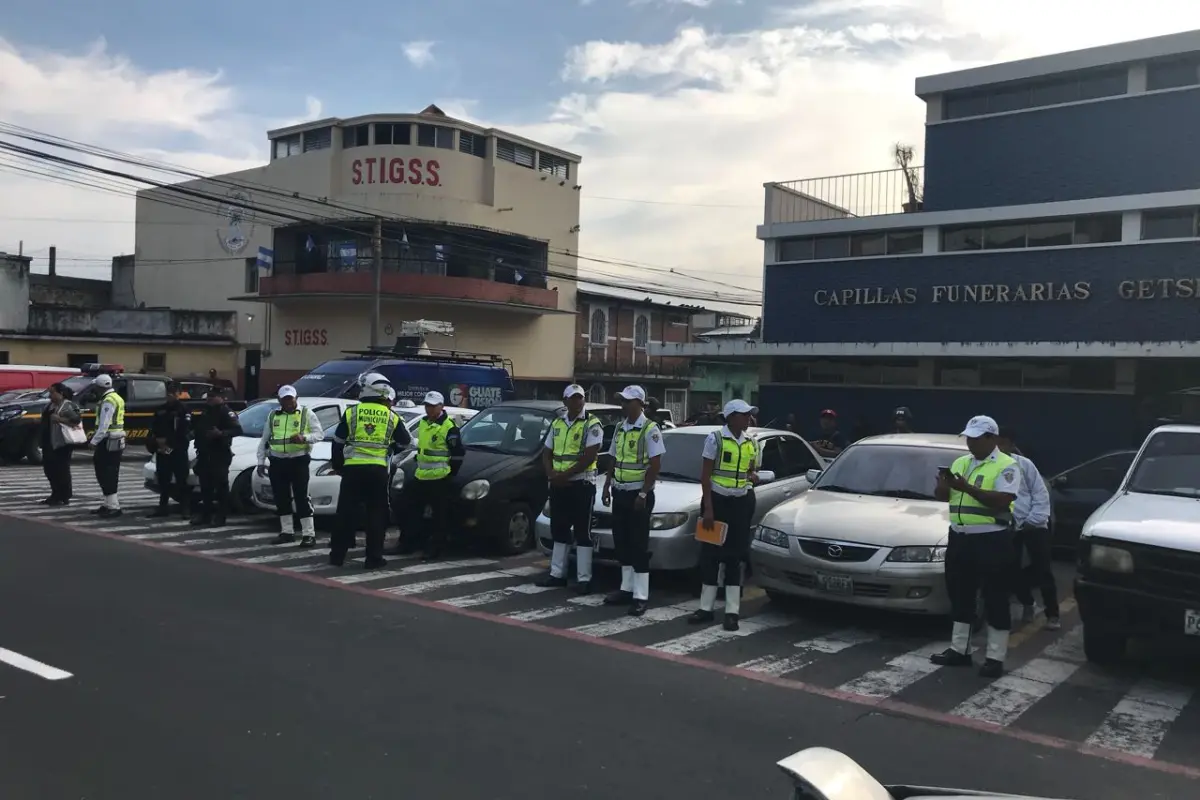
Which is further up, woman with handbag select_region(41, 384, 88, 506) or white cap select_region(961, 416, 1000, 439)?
white cap select_region(961, 416, 1000, 439)

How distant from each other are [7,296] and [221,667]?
115 ft

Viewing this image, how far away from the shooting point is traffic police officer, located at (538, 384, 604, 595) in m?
9.02

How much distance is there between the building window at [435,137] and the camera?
3947 cm

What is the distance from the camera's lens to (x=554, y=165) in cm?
4562

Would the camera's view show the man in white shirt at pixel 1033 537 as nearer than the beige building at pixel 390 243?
Yes

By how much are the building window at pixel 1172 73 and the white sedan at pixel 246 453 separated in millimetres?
14936

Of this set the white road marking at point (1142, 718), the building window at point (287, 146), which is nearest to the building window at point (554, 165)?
the building window at point (287, 146)

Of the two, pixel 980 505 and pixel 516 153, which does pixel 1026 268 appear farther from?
pixel 516 153

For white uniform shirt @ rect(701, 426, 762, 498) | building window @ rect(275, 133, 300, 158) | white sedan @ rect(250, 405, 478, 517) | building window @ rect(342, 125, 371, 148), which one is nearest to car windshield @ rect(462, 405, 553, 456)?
white sedan @ rect(250, 405, 478, 517)

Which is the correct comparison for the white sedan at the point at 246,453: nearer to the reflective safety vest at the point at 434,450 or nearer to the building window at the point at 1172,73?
the reflective safety vest at the point at 434,450

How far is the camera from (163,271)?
47.1m

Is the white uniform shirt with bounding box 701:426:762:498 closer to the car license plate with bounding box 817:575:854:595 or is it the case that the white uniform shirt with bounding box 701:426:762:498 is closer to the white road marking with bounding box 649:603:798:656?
the car license plate with bounding box 817:575:854:595

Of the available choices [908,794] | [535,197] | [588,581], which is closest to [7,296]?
[535,197]

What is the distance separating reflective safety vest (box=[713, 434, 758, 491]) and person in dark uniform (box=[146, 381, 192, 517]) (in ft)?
24.6
